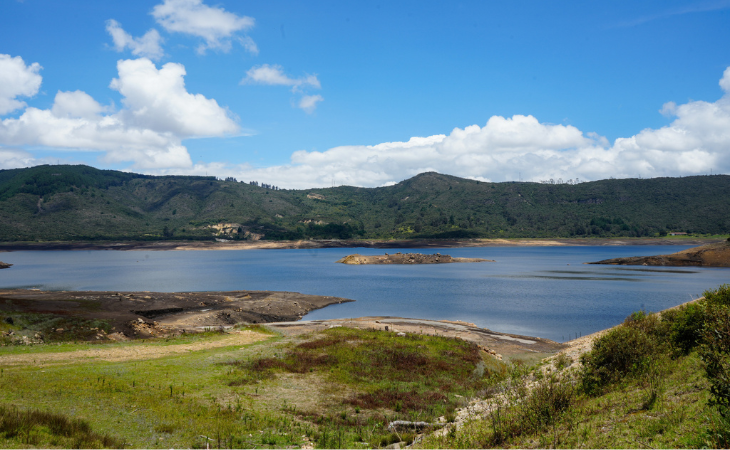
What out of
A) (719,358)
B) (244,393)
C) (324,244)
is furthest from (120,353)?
(324,244)

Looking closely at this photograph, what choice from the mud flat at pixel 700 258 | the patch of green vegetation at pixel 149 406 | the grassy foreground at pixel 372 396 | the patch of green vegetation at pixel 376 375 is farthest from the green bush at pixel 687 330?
the mud flat at pixel 700 258

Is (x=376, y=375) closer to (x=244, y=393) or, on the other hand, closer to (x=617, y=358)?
(x=244, y=393)

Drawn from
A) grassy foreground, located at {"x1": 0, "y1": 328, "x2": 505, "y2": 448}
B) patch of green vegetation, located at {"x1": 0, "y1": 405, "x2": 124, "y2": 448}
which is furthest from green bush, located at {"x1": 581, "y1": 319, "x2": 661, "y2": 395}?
patch of green vegetation, located at {"x1": 0, "y1": 405, "x2": 124, "y2": 448}

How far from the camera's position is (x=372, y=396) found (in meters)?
18.4

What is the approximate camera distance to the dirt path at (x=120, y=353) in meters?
20.2

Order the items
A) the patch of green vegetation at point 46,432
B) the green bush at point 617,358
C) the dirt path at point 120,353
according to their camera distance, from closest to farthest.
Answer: the patch of green vegetation at point 46,432 → the green bush at point 617,358 → the dirt path at point 120,353

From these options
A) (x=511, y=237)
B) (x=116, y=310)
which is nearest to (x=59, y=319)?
(x=116, y=310)

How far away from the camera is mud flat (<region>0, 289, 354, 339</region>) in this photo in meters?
35.3

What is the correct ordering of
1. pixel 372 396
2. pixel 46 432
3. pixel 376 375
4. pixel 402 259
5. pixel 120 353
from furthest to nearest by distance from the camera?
1. pixel 402 259
2. pixel 120 353
3. pixel 376 375
4. pixel 372 396
5. pixel 46 432

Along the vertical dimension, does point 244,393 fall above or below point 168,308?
above

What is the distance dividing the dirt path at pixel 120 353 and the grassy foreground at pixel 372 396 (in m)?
0.23

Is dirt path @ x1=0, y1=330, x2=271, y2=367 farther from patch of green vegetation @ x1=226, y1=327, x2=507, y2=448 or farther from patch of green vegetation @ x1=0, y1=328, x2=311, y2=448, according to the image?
patch of green vegetation @ x1=226, y1=327, x2=507, y2=448

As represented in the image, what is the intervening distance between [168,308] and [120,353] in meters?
24.2

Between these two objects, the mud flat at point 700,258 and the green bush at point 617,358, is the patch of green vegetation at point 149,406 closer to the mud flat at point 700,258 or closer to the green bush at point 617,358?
the green bush at point 617,358
